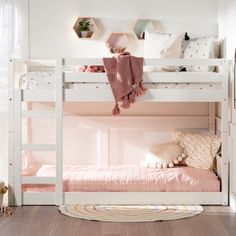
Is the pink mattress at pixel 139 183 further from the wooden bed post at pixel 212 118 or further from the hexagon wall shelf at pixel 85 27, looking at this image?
the hexagon wall shelf at pixel 85 27

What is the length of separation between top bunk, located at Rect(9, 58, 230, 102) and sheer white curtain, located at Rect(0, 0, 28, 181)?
16.0 inches

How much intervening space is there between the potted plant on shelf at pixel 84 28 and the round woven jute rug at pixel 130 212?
5.25ft

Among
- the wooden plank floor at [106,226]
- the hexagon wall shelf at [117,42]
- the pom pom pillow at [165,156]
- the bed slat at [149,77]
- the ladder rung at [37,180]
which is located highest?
the hexagon wall shelf at [117,42]

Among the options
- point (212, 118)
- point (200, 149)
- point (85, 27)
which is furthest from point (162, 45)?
point (200, 149)

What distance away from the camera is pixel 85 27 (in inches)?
195

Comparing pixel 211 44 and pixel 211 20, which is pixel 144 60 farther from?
pixel 211 20

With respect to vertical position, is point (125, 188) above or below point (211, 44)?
below

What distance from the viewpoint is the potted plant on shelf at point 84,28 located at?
4949 mm

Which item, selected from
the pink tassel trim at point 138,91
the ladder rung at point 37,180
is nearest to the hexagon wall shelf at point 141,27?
the pink tassel trim at point 138,91

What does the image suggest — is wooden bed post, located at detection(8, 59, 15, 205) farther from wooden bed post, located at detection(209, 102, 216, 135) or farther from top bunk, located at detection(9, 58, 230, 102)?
wooden bed post, located at detection(209, 102, 216, 135)

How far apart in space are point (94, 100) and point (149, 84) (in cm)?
44

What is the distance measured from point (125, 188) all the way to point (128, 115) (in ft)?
3.24

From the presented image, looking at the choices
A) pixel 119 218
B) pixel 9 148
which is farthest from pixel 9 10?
pixel 119 218

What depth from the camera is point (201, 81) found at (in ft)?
13.8
